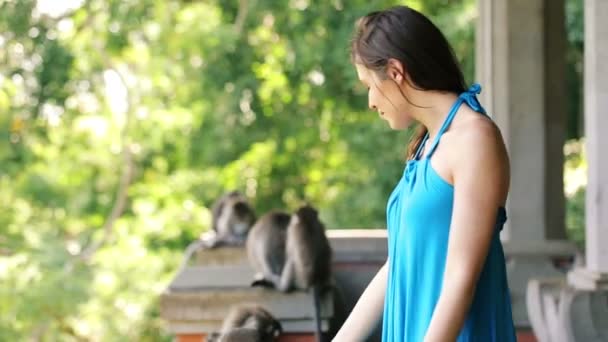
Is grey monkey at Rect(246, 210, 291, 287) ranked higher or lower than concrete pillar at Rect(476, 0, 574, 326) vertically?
lower

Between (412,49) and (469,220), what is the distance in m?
0.33

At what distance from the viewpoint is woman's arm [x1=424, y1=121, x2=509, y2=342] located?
2.00 metres

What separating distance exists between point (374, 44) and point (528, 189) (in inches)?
212

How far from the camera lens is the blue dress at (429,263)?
210 centimetres

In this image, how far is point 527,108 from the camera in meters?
7.30

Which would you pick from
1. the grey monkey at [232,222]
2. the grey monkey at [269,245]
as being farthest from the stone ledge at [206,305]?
the grey monkey at [232,222]

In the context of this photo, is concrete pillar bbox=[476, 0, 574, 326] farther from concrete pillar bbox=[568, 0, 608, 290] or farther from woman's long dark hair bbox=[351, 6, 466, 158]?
woman's long dark hair bbox=[351, 6, 466, 158]

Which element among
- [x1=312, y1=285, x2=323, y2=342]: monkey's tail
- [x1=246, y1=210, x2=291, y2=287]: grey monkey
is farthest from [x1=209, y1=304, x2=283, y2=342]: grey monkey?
[x1=246, y1=210, x2=291, y2=287]: grey monkey

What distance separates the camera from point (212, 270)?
6.42 meters

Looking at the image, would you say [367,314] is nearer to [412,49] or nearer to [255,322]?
[412,49]

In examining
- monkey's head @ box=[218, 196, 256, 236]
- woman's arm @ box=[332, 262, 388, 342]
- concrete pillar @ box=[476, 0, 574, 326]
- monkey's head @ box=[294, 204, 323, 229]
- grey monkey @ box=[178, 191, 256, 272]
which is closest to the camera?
woman's arm @ box=[332, 262, 388, 342]

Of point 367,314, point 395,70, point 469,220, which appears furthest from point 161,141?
point 469,220

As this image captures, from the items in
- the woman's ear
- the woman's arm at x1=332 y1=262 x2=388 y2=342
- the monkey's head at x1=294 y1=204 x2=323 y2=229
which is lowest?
the monkey's head at x1=294 y1=204 x2=323 y2=229

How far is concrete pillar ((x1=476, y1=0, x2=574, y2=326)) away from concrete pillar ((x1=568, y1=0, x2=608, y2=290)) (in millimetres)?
2403
